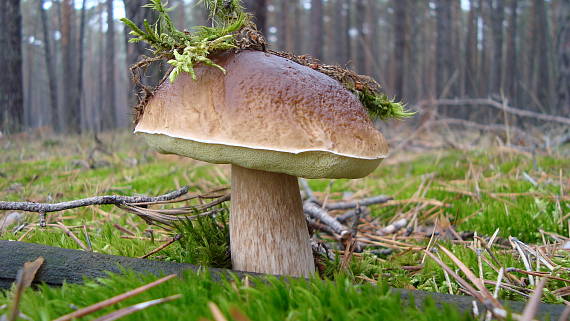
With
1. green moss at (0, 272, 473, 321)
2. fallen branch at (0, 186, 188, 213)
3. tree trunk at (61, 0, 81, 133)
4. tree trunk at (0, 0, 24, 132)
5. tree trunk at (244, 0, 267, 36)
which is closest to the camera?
green moss at (0, 272, 473, 321)

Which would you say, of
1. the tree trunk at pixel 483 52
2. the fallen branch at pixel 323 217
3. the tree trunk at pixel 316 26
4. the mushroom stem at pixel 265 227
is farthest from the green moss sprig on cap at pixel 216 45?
the tree trunk at pixel 483 52

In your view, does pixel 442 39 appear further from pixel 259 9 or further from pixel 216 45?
pixel 216 45

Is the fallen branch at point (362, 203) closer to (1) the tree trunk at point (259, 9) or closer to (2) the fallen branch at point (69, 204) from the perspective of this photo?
(2) the fallen branch at point (69, 204)

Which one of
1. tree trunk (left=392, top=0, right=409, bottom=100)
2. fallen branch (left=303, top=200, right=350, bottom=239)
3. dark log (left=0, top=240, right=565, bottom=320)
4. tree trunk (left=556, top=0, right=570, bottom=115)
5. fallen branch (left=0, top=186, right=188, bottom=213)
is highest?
tree trunk (left=392, top=0, right=409, bottom=100)

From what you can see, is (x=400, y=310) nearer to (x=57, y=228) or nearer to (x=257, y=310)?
(x=257, y=310)

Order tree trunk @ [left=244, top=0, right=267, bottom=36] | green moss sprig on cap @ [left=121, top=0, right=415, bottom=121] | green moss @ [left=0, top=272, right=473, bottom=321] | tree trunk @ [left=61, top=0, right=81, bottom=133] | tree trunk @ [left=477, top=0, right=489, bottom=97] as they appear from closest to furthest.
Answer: green moss @ [left=0, top=272, right=473, bottom=321]
green moss sprig on cap @ [left=121, top=0, right=415, bottom=121]
tree trunk @ [left=244, top=0, right=267, bottom=36]
tree trunk @ [left=61, top=0, right=81, bottom=133]
tree trunk @ [left=477, top=0, right=489, bottom=97]

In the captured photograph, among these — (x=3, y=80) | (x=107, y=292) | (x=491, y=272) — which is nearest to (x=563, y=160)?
(x=491, y=272)

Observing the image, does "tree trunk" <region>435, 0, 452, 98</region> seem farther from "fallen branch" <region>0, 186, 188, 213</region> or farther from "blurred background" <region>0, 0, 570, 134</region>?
"fallen branch" <region>0, 186, 188, 213</region>

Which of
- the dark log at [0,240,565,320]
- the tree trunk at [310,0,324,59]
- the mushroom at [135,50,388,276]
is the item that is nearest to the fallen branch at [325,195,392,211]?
the mushroom at [135,50,388,276]
